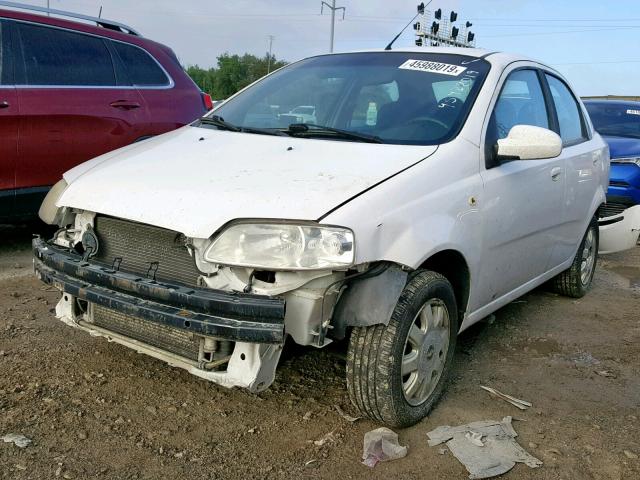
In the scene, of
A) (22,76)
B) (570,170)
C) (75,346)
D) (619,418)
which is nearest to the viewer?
(619,418)

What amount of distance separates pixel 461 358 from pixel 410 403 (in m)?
0.98

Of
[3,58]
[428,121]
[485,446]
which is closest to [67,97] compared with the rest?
[3,58]

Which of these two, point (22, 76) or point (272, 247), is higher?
point (22, 76)

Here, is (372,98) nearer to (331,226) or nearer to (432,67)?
(432,67)

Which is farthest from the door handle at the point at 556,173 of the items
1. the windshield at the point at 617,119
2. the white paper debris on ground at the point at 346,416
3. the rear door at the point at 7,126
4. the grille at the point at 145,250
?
the windshield at the point at 617,119

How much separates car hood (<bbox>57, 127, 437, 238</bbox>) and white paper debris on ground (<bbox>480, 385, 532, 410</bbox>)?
127 centimetres

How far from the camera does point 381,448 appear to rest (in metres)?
2.63

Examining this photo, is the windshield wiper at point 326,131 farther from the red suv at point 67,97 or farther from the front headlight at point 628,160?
the front headlight at point 628,160

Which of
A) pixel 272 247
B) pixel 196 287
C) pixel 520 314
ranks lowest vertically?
pixel 520 314

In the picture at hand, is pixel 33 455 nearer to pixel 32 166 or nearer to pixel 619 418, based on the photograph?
pixel 619 418

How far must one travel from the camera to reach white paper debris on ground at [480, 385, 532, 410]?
310 centimetres

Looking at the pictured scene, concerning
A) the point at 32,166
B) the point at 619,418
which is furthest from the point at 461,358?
the point at 32,166

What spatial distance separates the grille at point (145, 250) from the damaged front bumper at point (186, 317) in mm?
116

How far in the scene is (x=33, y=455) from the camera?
247 centimetres
